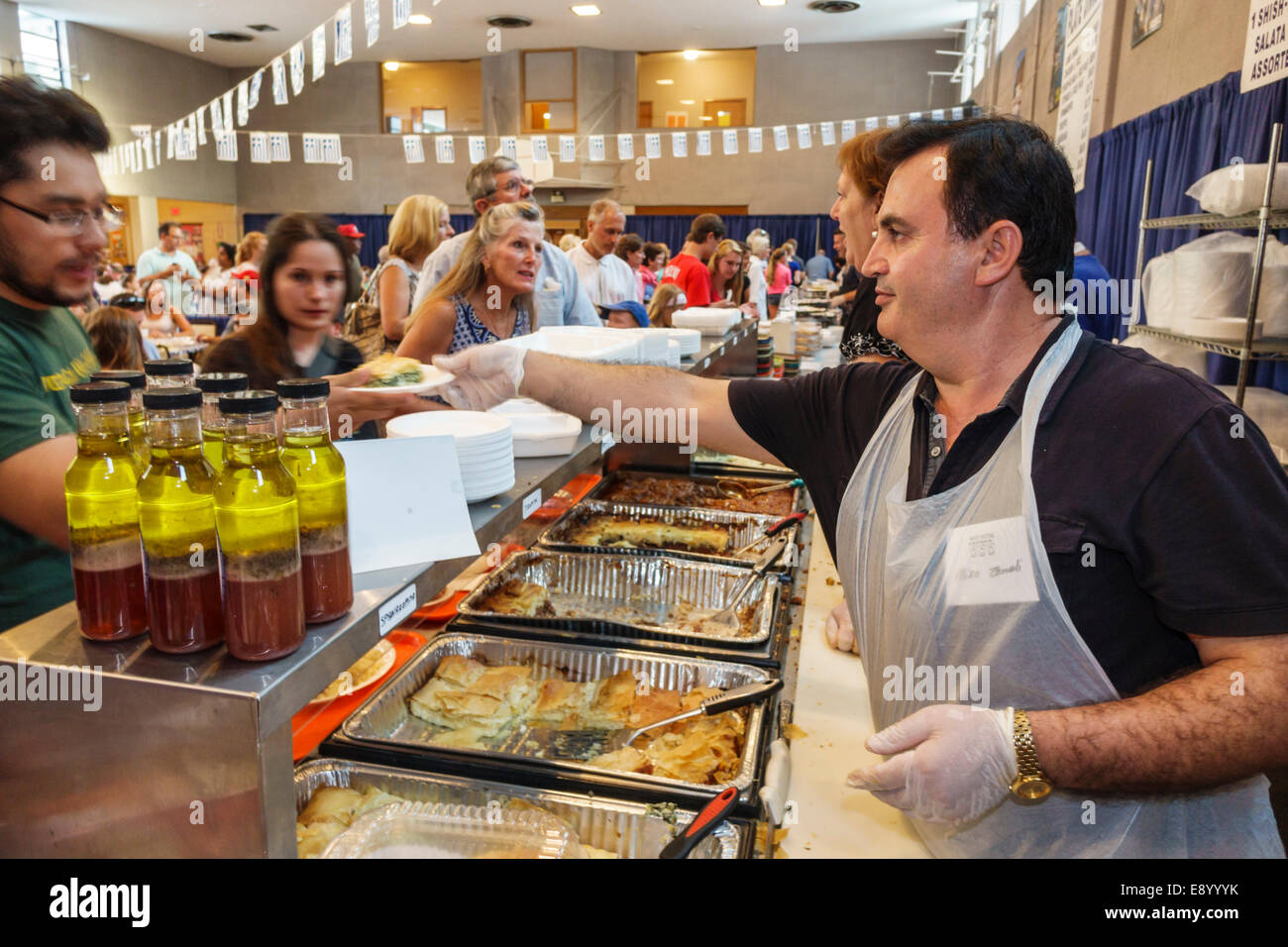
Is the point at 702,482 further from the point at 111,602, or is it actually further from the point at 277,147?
the point at 277,147

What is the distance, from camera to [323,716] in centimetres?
190

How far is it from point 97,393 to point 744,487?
116 inches

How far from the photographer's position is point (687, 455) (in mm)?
3879

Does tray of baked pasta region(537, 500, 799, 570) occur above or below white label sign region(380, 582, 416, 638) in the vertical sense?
below

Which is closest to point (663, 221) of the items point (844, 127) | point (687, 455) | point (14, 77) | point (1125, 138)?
point (844, 127)

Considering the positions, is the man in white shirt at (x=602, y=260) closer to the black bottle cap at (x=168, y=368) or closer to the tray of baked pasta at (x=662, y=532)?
the tray of baked pasta at (x=662, y=532)

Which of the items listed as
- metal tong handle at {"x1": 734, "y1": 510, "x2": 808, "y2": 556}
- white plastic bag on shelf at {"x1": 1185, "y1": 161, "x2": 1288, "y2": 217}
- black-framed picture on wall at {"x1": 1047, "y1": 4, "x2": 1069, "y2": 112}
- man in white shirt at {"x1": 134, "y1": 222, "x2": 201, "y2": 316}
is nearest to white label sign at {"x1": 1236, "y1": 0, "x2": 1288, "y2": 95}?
white plastic bag on shelf at {"x1": 1185, "y1": 161, "x2": 1288, "y2": 217}

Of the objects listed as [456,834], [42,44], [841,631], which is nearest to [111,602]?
[456,834]

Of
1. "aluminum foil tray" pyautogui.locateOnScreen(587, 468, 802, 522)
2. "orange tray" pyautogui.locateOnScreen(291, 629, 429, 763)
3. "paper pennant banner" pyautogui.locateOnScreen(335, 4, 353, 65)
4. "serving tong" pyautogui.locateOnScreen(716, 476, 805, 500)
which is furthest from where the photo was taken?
"paper pennant banner" pyautogui.locateOnScreen(335, 4, 353, 65)

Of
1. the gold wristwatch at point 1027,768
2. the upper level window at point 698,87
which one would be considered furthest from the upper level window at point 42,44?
the gold wristwatch at point 1027,768

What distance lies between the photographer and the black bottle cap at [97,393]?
0.89 metres

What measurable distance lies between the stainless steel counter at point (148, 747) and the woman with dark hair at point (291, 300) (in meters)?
1.75

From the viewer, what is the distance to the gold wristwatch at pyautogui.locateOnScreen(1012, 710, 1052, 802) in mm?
1282

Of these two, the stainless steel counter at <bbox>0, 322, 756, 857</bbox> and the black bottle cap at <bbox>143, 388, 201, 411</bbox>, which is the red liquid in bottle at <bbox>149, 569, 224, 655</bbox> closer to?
the stainless steel counter at <bbox>0, 322, 756, 857</bbox>
